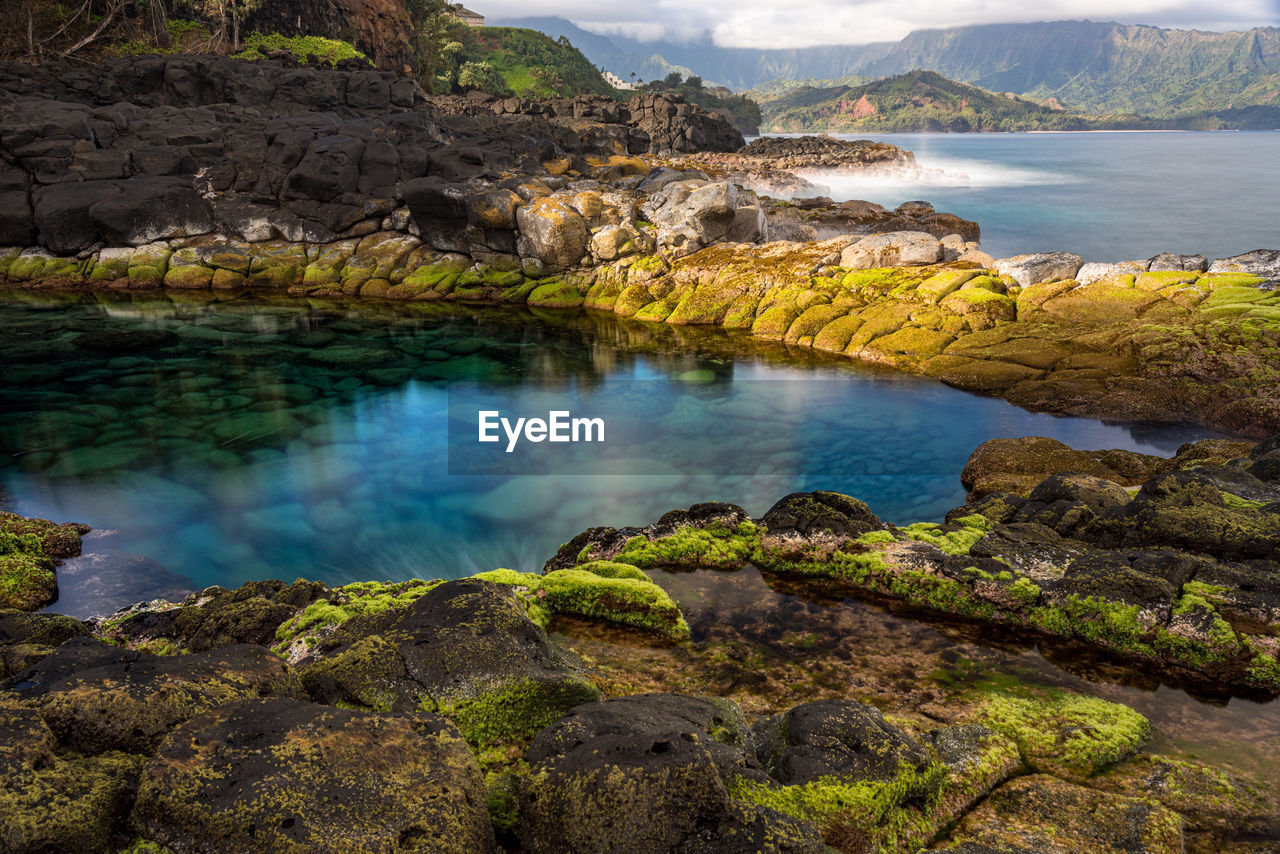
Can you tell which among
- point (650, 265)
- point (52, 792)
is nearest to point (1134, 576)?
point (52, 792)

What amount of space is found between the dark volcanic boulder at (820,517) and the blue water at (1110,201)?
41.5m

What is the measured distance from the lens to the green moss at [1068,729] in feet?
19.0

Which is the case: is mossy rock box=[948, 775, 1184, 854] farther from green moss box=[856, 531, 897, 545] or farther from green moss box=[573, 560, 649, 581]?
green moss box=[573, 560, 649, 581]

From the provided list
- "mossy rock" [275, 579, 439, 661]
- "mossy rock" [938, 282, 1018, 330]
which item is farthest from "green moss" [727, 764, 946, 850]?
"mossy rock" [938, 282, 1018, 330]

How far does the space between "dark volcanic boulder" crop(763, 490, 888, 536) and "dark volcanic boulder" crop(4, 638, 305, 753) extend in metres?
6.76

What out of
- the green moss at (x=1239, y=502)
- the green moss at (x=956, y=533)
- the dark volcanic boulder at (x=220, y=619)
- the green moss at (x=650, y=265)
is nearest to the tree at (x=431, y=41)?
the green moss at (x=650, y=265)

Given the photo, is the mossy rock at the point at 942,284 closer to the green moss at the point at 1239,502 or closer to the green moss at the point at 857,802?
the green moss at the point at 1239,502

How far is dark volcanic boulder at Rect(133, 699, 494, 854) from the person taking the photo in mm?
3621

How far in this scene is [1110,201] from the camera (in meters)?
69.5

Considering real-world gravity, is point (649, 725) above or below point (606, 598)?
above

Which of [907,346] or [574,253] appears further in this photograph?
[574,253]

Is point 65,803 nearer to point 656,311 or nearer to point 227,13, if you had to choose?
point 656,311

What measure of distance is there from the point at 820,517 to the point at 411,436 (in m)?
13.1
